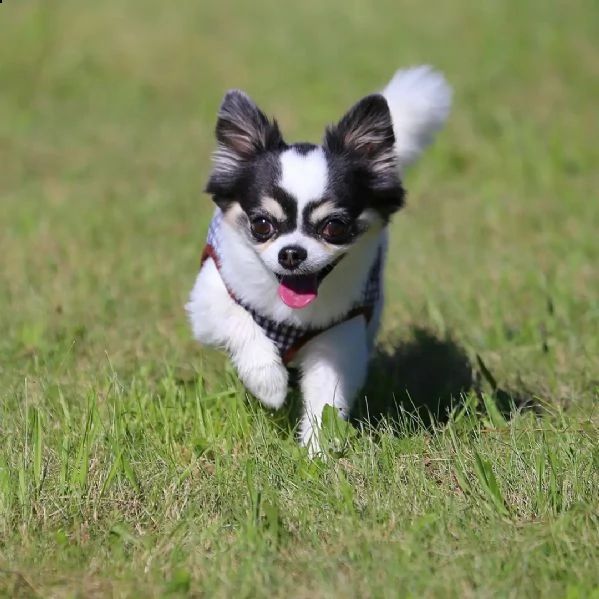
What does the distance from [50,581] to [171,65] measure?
8.77 meters

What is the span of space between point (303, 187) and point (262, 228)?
0.20m

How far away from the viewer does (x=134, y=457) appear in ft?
12.2

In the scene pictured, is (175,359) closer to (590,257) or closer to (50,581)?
(50,581)

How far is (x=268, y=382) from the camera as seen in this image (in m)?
3.96

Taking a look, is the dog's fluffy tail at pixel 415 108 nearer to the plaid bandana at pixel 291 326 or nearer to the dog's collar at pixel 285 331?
the plaid bandana at pixel 291 326

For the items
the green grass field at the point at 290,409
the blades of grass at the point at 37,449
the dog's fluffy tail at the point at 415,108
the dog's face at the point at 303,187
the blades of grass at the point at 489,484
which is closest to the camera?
the green grass field at the point at 290,409

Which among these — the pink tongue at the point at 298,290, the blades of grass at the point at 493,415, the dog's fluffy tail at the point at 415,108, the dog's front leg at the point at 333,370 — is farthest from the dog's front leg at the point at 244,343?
the dog's fluffy tail at the point at 415,108

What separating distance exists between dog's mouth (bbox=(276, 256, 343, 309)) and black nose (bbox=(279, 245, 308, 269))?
164 mm

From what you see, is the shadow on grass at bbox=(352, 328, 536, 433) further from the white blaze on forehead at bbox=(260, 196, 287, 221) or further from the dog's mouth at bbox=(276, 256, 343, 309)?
the white blaze on forehead at bbox=(260, 196, 287, 221)

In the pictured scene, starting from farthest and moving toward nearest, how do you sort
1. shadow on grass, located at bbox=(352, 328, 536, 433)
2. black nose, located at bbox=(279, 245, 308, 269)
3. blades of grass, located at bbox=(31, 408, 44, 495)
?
1. shadow on grass, located at bbox=(352, 328, 536, 433)
2. black nose, located at bbox=(279, 245, 308, 269)
3. blades of grass, located at bbox=(31, 408, 44, 495)

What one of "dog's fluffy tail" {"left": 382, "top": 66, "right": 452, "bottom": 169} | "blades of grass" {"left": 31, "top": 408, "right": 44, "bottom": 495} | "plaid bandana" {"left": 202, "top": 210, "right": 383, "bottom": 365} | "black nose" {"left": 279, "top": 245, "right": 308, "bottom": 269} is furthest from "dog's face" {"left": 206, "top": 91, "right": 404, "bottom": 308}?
"blades of grass" {"left": 31, "top": 408, "right": 44, "bottom": 495}

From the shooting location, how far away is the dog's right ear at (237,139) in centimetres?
404

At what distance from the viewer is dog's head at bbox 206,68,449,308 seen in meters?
3.76

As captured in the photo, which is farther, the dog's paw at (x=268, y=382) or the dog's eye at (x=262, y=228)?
the dog's paw at (x=268, y=382)
